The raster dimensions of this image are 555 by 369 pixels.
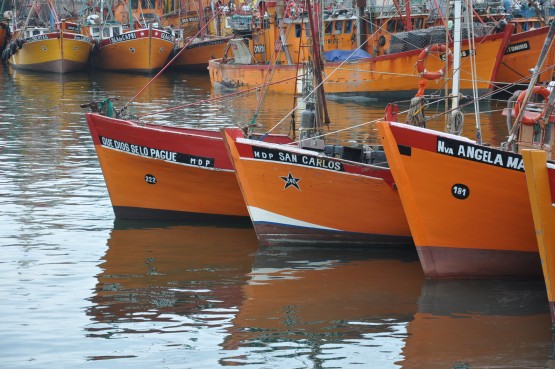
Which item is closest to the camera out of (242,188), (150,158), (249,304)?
(249,304)

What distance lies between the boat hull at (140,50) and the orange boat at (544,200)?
4549cm

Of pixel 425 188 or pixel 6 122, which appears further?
pixel 6 122

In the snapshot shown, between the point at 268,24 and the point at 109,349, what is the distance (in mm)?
33310

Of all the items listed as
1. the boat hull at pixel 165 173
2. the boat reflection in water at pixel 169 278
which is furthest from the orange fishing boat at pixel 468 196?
the boat hull at pixel 165 173

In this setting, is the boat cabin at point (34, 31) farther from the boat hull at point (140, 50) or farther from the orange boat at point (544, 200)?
the orange boat at point (544, 200)

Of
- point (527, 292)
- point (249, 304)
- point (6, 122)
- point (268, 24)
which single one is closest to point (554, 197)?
point (527, 292)

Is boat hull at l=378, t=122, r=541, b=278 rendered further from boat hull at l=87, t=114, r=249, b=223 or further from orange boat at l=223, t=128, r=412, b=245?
boat hull at l=87, t=114, r=249, b=223

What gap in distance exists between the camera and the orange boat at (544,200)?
36.4 ft

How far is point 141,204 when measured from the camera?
17469 millimetres

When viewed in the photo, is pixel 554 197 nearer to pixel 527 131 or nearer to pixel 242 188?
pixel 527 131

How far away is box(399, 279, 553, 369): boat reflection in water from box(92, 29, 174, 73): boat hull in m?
43.5

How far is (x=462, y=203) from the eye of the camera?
13094mm

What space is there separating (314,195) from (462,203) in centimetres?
262

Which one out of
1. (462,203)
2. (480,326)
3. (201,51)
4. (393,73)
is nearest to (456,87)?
(462,203)
